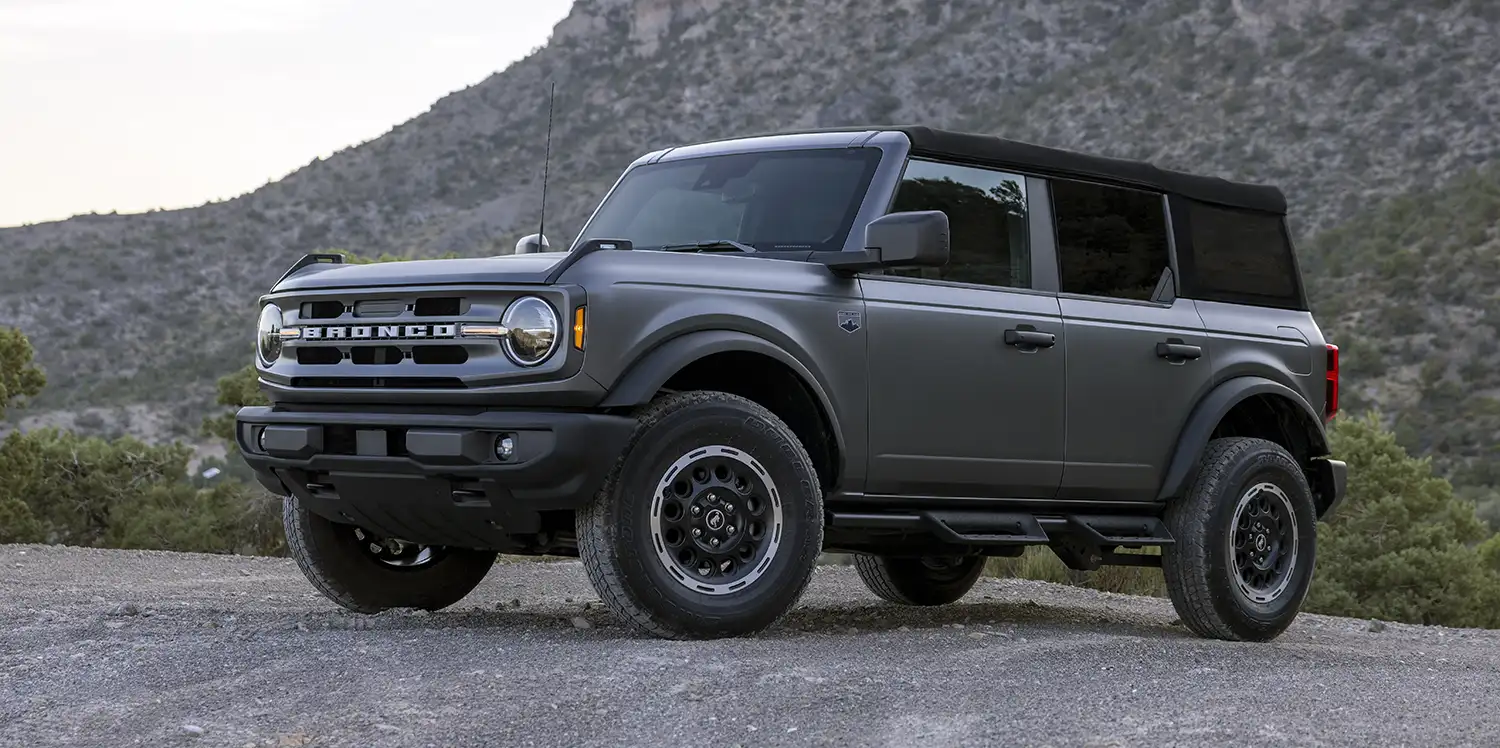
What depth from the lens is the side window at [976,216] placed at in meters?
7.40

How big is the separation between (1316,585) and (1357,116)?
2843 cm

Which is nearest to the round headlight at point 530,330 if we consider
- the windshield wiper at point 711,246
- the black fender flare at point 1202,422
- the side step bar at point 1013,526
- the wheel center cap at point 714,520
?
the wheel center cap at point 714,520

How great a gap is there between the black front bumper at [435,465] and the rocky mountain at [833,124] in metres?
28.4

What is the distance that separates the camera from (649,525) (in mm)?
6328

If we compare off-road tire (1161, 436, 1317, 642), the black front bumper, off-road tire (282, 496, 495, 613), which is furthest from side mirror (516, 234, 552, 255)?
off-road tire (1161, 436, 1317, 642)

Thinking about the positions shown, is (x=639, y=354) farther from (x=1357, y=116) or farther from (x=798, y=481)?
(x=1357, y=116)

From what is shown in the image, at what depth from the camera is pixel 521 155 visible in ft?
189

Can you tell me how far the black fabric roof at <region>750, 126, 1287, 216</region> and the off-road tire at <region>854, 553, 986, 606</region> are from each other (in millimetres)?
2299

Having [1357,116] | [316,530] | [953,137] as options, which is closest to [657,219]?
[953,137]

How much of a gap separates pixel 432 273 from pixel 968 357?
7.26ft

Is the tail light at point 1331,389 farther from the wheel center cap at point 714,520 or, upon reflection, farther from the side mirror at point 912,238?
the wheel center cap at point 714,520

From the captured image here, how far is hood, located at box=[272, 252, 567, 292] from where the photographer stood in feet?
20.6

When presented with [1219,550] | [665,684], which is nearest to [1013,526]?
[1219,550]

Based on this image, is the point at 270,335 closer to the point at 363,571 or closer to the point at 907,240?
the point at 363,571
